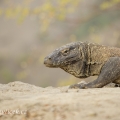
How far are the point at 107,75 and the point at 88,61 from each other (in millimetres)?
423

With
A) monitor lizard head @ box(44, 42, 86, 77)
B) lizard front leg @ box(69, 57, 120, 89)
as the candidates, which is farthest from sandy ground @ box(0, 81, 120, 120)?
monitor lizard head @ box(44, 42, 86, 77)

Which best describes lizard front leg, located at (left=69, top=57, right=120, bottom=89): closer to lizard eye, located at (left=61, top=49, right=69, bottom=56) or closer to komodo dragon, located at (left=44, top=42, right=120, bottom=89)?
komodo dragon, located at (left=44, top=42, right=120, bottom=89)

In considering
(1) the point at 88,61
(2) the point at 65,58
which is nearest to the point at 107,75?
(1) the point at 88,61

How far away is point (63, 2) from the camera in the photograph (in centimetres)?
1335

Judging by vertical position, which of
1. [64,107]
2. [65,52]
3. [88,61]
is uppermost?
[65,52]

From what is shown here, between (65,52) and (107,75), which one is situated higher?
(65,52)

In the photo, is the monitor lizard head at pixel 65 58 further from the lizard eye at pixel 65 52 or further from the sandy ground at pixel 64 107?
the sandy ground at pixel 64 107

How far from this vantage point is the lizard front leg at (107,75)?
6638mm

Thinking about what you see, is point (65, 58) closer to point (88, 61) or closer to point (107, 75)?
point (88, 61)

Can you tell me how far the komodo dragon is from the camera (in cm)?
670

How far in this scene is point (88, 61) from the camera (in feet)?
22.8

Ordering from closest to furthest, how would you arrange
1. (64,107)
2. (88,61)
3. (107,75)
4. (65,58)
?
(64,107)
(107,75)
(65,58)
(88,61)

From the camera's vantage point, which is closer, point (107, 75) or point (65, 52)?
point (107, 75)

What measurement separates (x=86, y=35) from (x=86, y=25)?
552 mm
